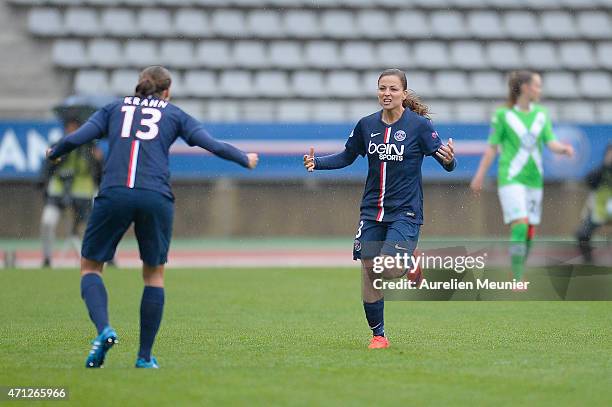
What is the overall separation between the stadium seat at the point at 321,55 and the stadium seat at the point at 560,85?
478cm

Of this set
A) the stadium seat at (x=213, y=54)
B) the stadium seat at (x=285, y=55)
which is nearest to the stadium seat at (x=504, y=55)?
the stadium seat at (x=285, y=55)

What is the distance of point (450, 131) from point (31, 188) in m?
8.10

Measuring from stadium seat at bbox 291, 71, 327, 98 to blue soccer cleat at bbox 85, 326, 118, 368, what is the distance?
59.6 ft

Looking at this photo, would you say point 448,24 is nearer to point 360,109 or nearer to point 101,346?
point 360,109

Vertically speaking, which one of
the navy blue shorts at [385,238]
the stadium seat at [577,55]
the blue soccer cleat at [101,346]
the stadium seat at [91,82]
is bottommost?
the blue soccer cleat at [101,346]

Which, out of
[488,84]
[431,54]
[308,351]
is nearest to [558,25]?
[488,84]

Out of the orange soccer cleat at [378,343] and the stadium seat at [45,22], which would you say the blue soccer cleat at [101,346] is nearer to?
the orange soccer cleat at [378,343]

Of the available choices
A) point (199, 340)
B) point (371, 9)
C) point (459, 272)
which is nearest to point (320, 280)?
point (459, 272)

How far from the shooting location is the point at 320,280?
14.9 meters

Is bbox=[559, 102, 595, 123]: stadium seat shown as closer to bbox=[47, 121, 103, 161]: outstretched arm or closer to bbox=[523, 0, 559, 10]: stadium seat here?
bbox=[523, 0, 559, 10]: stadium seat

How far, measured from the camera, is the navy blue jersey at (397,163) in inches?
325

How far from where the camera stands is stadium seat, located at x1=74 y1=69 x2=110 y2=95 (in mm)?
23953

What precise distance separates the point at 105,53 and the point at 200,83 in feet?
7.55

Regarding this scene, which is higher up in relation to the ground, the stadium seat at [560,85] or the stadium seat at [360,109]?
the stadium seat at [560,85]
